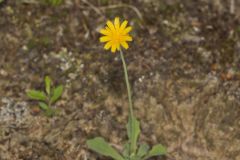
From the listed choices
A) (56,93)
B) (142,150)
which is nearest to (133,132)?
(142,150)

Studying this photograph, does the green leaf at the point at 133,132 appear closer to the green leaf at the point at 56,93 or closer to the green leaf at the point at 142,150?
the green leaf at the point at 142,150

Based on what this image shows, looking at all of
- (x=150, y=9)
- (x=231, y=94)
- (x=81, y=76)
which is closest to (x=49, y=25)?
(x=81, y=76)

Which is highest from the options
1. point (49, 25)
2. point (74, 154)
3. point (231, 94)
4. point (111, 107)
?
point (49, 25)

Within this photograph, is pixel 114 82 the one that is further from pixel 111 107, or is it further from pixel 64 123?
pixel 64 123

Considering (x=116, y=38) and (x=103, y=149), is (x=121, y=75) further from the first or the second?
(x=116, y=38)

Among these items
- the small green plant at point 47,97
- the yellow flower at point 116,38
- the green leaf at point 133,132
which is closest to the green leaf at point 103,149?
the green leaf at point 133,132
